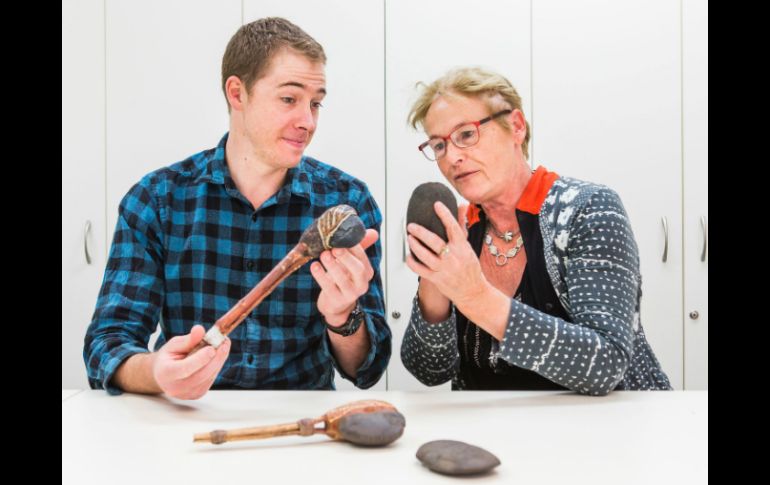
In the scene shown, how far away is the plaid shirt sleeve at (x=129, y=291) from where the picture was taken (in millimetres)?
1517

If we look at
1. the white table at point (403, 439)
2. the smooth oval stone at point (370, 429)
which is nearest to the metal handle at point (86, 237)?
the white table at point (403, 439)

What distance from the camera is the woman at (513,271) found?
1354 mm

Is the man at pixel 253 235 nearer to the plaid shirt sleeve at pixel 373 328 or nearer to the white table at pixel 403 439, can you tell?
the plaid shirt sleeve at pixel 373 328

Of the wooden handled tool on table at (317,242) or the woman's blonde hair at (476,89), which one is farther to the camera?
the woman's blonde hair at (476,89)

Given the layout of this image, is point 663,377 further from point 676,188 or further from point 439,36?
point 439,36

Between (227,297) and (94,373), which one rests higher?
(227,297)

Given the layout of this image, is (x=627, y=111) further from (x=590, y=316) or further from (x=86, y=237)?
(x=86, y=237)

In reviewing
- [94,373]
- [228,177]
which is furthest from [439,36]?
[94,373]

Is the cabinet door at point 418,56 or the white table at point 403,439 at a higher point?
the cabinet door at point 418,56

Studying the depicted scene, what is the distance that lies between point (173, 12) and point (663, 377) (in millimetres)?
2524

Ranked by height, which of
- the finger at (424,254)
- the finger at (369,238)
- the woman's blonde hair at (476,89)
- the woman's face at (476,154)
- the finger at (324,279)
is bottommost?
the finger at (324,279)

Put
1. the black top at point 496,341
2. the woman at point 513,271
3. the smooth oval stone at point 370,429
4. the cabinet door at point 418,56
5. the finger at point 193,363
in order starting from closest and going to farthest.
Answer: the smooth oval stone at point 370,429
the finger at point 193,363
the woman at point 513,271
the black top at point 496,341
the cabinet door at point 418,56

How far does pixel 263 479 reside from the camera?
3.01 feet

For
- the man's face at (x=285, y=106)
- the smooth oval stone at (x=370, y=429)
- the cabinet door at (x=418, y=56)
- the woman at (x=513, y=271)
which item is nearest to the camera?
the smooth oval stone at (x=370, y=429)
